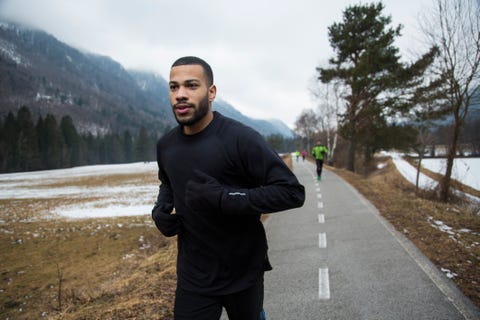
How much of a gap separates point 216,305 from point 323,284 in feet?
10.0

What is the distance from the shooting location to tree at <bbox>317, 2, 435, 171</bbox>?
63.3 ft

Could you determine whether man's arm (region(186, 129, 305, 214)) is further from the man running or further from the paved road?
the paved road

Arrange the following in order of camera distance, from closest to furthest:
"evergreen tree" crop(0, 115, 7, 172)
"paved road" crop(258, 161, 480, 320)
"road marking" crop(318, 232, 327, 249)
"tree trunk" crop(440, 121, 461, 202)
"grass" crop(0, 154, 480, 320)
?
1. "paved road" crop(258, 161, 480, 320)
2. "grass" crop(0, 154, 480, 320)
3. "road marking" crop(318, 232, 327, 249)
4. "tree trunk" crop(440, 121, 461, 202)
5. "evergreen tree" crop(0, 115, 7, 172)

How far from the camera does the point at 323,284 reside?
4.29m

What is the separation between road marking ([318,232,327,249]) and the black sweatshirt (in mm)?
4653

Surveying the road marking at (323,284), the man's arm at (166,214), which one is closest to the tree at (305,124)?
the road marking at (323,284)

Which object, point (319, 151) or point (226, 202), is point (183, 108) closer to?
point (226, 202)

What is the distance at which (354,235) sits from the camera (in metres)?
6.73

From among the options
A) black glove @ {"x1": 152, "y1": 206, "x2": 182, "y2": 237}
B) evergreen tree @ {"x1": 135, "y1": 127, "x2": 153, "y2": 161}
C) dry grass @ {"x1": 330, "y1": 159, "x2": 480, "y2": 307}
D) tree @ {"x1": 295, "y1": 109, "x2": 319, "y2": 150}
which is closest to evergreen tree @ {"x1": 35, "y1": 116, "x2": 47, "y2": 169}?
evergreen tree @ {"x1": 135, "y1": 127, "x2": 153, "y2": 161}

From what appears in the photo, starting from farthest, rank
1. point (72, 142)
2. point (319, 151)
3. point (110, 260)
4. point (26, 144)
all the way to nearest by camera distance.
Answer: point (72, 142), point (26, 144), point (319, 151), point (110, 260)

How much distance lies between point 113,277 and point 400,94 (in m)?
20.2

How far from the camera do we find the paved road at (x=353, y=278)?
11.6ft

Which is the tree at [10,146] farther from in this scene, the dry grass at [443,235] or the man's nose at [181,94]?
the man's nose at [181,94]

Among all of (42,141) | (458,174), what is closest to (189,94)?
(458,174)
